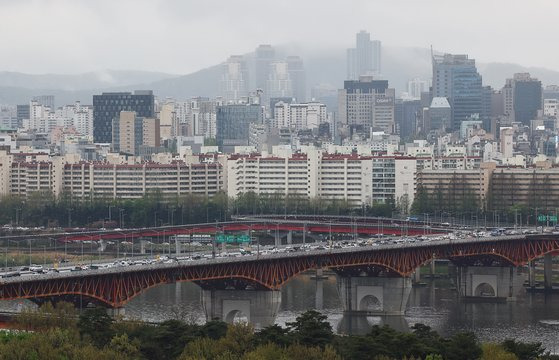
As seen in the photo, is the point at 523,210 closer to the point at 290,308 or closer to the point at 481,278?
the point at 481,278

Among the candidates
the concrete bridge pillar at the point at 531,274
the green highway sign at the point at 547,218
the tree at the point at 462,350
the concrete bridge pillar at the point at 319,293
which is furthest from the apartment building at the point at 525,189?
the tree at the point at 462,350

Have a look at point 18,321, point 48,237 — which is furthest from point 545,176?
point 18,321

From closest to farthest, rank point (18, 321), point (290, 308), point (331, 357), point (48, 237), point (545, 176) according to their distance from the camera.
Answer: point (331, 357)
point (18, 321)
point (290, 308)
point (48, 237)
point (545, 176)

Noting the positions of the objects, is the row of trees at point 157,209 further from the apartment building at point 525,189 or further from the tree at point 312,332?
the tree at point 312,332

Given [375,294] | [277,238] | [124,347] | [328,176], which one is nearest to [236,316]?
[375,294]

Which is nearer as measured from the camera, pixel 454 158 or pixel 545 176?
pixel 545 176

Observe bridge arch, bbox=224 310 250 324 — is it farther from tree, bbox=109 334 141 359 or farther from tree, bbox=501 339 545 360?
tree, bbox=501 339 545 360

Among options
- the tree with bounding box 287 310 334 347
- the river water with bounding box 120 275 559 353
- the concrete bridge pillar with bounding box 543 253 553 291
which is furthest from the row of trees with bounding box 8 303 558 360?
the concrete bridge pillar with bounding box 543 253 553 291
